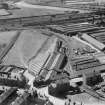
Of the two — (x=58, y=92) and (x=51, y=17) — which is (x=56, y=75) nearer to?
(x=58, y=92)

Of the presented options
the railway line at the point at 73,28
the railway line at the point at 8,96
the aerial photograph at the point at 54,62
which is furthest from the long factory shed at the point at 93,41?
the railway line at the point at 8,96

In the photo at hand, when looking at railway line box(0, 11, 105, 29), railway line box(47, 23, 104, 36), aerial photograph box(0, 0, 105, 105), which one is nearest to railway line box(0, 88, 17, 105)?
aerial photograph box(0, 0, 105, 105)

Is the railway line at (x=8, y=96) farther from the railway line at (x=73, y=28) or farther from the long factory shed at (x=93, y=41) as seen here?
the railway line at (x=73, y=28)

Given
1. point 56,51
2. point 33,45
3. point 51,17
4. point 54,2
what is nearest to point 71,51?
point 56,51

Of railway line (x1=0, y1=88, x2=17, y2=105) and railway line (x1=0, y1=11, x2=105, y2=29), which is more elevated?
railway line (x1=0, y1=11, x2=105, y2=29)

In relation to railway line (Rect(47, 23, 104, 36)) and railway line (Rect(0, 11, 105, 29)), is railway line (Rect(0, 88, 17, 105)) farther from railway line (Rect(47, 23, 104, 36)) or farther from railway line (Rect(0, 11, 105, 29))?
railway line (Rect(0, 11, 105, 29))

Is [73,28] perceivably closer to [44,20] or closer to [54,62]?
[44,20]

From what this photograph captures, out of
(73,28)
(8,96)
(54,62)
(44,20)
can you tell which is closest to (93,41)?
(73,28)

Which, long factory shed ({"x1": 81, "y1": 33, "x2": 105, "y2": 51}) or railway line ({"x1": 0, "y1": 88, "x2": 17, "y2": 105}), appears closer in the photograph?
railway line ({"x1": 0, "y1": 88, "x2": 17, "y2": 105})
